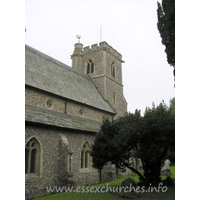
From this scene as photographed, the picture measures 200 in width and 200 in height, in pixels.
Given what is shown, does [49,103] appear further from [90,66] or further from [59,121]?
[90,66]

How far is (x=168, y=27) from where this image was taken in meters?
7.89

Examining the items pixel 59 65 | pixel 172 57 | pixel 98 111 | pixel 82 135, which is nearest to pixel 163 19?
pixel 172 57

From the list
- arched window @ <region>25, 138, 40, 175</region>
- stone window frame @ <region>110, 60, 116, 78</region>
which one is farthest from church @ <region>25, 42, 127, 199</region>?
stone window frame @ <region>110, 60, 116, 78</region>

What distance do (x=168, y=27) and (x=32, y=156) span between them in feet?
32.4

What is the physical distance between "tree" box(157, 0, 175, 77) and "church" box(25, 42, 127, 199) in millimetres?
7589

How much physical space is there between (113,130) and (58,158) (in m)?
4.15

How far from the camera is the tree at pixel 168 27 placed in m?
7.56

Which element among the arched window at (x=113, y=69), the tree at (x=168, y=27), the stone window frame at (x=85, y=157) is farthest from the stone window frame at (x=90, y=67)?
the tree at (x=168, y=27)

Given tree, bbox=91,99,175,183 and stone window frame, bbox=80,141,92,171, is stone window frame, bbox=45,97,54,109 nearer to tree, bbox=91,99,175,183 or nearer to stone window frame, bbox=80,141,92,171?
stone window frame, bbox=80,141,92,171

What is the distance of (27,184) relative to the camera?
399 inches

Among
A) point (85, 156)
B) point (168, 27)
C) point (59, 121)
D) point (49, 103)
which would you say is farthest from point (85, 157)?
point (168, 27)

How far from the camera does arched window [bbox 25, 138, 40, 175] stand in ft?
35.2

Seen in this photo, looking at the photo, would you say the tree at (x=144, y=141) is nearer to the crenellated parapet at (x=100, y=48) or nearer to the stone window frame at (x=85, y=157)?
the stone window frame at (x=85, y=157)

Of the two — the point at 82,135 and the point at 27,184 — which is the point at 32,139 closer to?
the point at 27,184
